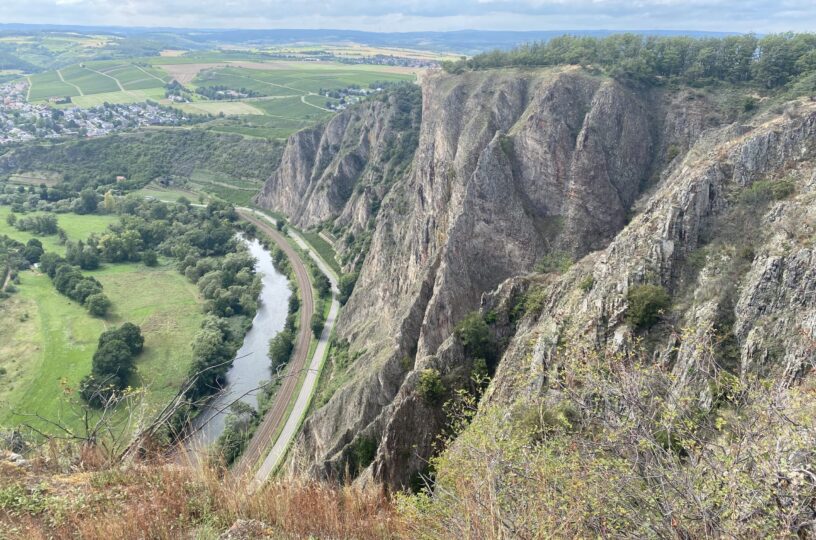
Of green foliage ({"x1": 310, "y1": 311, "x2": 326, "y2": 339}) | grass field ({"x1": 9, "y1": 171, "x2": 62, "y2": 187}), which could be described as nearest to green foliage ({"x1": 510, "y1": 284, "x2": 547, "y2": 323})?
green foliage ({"x1": 310, "y1": 311, "x2": 326, "y2": 339})

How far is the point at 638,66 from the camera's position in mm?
65125

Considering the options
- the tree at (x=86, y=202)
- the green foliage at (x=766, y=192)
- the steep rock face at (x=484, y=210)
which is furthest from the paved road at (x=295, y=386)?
the tree at (x=86, y=202)

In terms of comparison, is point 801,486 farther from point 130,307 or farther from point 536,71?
point 130,307

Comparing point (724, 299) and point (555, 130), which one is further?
point (555, 130)

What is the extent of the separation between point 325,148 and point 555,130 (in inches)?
3499

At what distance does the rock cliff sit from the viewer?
2678 centimetres

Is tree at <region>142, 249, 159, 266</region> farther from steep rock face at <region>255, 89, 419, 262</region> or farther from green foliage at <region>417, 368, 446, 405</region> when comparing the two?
green foliage at <region>417, 368, 446, 405</region>

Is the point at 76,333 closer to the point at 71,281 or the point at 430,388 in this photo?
the point at 71,281

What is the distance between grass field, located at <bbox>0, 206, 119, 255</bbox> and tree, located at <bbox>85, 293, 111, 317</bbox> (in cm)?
3220

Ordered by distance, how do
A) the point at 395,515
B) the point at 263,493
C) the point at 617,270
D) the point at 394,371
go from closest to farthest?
the point at 263,493
the point at 395,515
the point at 617,270
the point at 394,371

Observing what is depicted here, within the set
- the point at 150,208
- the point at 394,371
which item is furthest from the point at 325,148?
the point at 394,371

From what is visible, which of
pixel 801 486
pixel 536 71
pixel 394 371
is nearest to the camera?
pixel 801 486

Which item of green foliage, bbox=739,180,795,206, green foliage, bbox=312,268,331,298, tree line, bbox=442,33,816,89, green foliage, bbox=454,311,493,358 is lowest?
green foliage, bbox=312,268,331,298

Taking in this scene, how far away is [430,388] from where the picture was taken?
3634 cm
